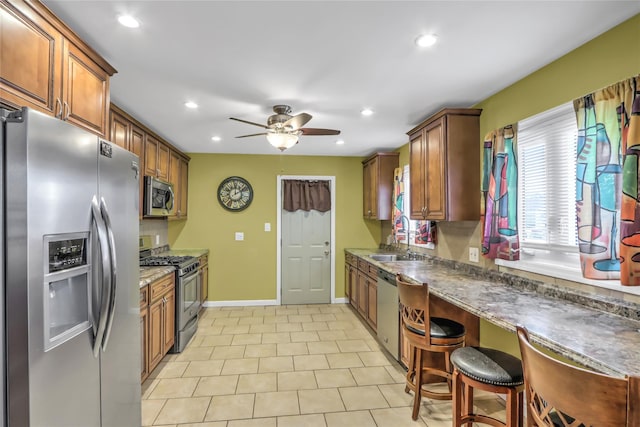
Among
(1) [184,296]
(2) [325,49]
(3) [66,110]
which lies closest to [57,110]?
(3) [66,110]

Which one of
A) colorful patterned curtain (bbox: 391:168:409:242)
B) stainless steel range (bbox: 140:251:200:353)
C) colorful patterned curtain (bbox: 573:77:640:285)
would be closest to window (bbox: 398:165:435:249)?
colorful patterned curtain (bbox: 391:168:409:242)

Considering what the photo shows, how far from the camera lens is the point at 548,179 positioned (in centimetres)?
224

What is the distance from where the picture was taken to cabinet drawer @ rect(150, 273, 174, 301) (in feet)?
9.36

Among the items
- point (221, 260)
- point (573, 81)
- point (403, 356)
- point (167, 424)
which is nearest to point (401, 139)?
point (573, 81)

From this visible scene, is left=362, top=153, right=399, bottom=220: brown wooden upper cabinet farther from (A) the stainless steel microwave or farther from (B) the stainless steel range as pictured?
(A) the stainless steel microwave

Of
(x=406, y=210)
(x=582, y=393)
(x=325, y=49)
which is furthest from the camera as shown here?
(x=406, y=210)

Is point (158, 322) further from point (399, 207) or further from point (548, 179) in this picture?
point (548, 179)

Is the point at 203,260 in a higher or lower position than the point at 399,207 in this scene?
lower

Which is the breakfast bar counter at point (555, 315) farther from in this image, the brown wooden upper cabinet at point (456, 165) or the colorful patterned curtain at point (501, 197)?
the brown wooden upper cabinet at point (456, 165)

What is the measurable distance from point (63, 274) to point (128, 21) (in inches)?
51.7

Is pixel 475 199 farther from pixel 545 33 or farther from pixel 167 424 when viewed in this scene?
pixel 167 424

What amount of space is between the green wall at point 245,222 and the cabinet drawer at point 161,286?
187 centimetres

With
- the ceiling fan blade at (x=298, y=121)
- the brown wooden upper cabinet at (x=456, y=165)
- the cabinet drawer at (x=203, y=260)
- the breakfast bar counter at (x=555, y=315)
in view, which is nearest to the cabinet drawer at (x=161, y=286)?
the cabinet drawer at (x=203, y=260)

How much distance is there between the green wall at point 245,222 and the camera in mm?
5176
